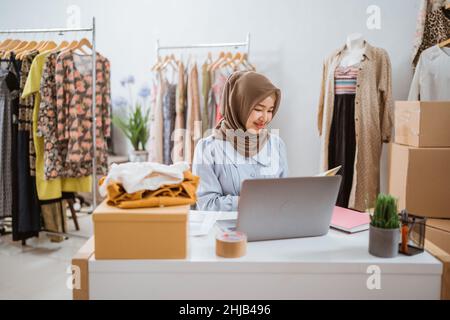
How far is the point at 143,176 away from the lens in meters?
1.10

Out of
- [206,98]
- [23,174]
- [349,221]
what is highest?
[206,98]

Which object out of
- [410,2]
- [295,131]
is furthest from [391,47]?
A: [295,131]

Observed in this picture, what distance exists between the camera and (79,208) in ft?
14.0

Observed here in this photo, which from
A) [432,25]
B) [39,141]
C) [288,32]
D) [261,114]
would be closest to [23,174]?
[39,141]

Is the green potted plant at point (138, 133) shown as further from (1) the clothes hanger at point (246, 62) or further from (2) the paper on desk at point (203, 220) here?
(2) the paper on desk at point (203, 220)

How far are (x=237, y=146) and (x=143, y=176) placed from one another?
0.77m

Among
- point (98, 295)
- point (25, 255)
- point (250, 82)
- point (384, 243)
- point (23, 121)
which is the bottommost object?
point (25, 255)

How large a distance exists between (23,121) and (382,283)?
8.43 ft

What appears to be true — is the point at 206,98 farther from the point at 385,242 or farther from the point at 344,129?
the point at 385,242

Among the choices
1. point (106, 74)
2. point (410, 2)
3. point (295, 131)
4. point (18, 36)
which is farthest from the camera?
point (18, 36)

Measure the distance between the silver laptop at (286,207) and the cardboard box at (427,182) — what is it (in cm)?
117

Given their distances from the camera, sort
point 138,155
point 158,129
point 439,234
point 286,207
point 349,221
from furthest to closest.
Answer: point 138,155 < point 158,129 < point 439,234 < point 349,221 < point 286,207

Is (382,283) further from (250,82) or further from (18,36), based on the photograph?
(18,36)

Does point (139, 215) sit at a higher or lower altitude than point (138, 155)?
higher
